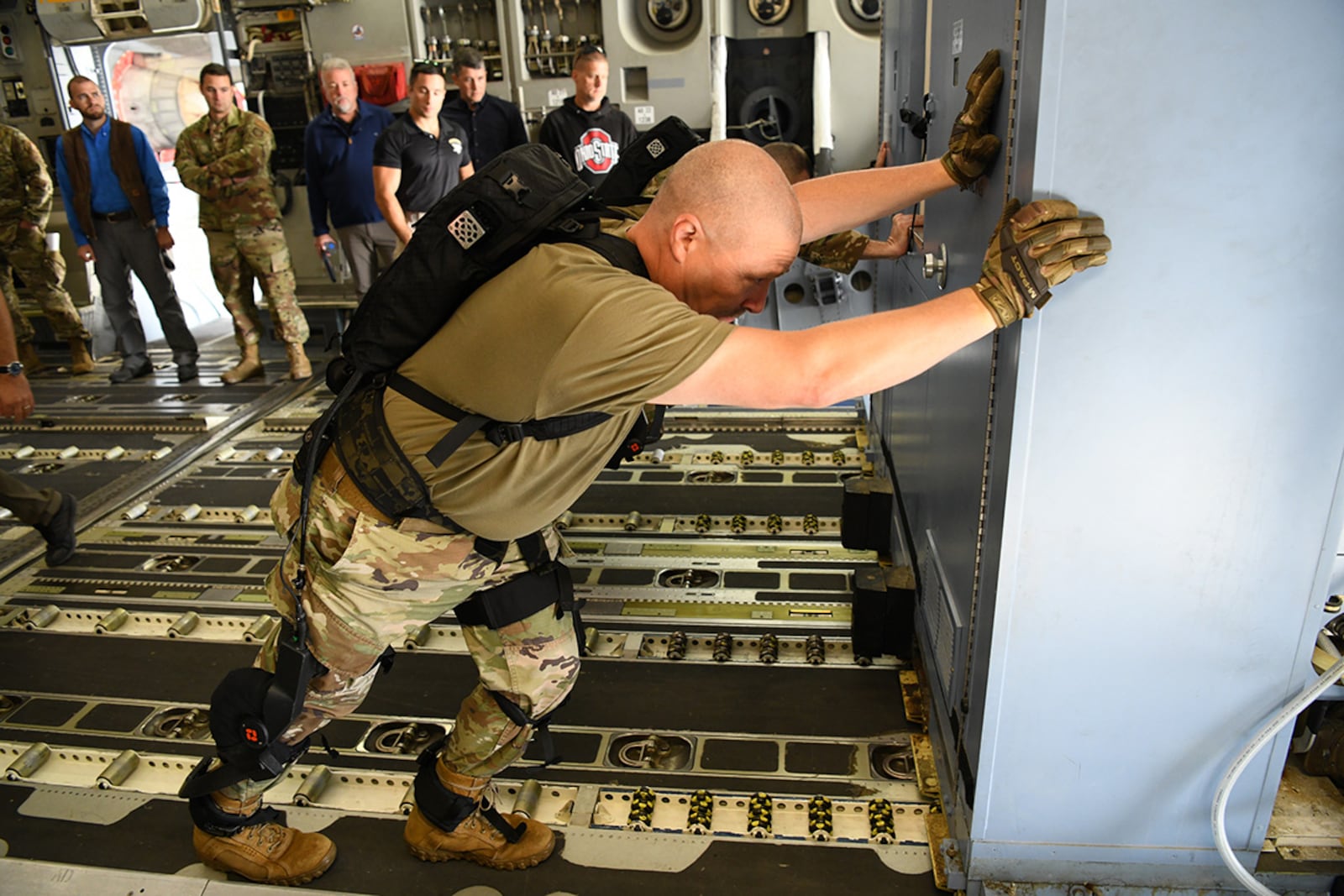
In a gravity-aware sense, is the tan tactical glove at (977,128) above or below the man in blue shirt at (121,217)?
above

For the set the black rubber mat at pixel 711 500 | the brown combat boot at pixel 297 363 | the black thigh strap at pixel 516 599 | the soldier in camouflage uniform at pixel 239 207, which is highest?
the soldier in camouflage uniform at pixel 239 207

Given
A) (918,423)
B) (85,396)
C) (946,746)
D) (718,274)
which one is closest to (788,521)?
(918,423)

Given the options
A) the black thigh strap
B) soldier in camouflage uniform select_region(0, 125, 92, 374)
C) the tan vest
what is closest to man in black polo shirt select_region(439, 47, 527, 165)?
the tan vest

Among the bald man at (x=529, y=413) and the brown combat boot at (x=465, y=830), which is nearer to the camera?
the bald man at (x=529, y=413)

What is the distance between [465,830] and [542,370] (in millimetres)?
1385

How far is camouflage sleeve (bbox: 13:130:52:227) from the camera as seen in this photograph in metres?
6.85

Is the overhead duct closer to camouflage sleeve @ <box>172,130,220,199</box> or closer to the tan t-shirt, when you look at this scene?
camouflage sleeve @ <box>172,130,220,199</box>

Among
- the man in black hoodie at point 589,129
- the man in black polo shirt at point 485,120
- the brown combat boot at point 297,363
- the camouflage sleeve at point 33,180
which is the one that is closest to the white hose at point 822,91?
the man in black hoodie at point 589,129

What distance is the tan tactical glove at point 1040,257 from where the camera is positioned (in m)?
1.61

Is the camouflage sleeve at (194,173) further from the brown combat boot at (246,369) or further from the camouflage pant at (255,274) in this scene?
the brown combat boot at (246,369)

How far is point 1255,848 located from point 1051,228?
5.01 feet

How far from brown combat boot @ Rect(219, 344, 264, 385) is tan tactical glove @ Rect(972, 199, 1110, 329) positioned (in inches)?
249

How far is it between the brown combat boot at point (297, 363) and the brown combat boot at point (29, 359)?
222 cm

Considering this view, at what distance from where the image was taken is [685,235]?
1.76 m
